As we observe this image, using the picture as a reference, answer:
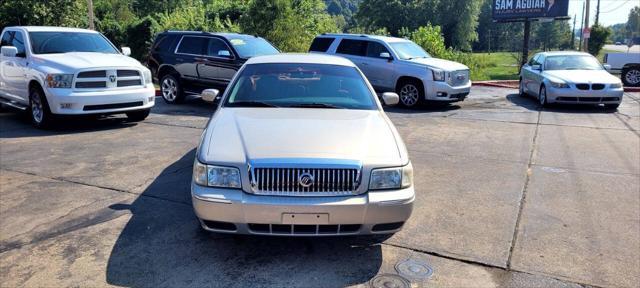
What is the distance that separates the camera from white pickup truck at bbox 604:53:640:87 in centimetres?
1875

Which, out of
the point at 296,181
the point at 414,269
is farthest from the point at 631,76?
the point at 296,181

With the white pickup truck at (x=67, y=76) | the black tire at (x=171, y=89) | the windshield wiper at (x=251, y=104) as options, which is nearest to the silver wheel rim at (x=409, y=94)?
the black tire at (x=171, y=89)

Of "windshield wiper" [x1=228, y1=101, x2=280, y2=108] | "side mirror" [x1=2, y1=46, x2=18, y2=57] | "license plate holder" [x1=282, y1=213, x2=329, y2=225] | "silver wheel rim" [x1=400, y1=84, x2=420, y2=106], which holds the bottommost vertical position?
"silver wheel rim" [x1=400, y1=84, x2=420, y2=106]

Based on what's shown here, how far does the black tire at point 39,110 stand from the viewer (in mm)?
9141

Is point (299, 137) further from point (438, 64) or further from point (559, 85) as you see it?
Result: point (559, 85)

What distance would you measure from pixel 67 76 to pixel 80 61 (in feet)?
1.45

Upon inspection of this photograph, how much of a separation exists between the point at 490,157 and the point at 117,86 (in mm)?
6635

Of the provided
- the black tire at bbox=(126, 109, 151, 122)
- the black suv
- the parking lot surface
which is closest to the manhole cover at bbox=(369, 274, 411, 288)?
the parking lot surface

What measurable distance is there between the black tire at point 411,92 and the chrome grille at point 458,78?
2.51ft

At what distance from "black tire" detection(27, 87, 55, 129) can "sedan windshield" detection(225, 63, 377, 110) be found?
17.5 feet

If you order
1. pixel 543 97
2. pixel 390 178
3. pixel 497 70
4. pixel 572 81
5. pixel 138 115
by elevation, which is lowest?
pixel 497 70

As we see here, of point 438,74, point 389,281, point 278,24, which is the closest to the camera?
point 389,281

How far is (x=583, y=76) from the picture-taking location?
43.2 ft

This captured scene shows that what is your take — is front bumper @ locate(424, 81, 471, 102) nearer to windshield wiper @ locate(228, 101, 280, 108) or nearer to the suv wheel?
the suv wheel
